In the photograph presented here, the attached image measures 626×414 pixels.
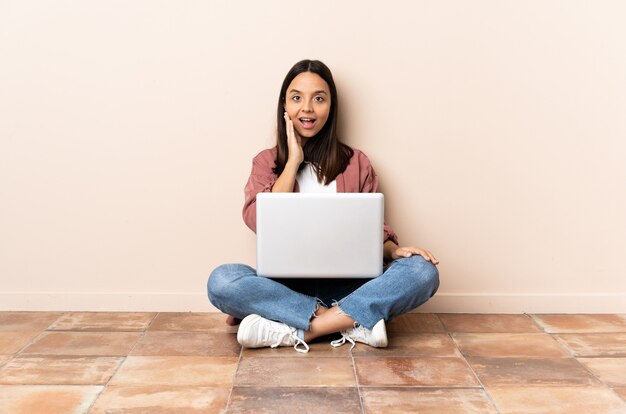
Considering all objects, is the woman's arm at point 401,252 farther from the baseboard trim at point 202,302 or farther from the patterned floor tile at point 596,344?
the patterned floor tile at point 596,344

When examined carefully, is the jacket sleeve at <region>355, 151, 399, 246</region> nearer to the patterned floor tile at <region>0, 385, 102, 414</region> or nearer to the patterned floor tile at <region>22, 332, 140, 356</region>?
the patterned floor tile at <region>22, 332, 140, 356</region>

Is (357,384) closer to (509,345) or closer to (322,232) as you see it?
(322,232)

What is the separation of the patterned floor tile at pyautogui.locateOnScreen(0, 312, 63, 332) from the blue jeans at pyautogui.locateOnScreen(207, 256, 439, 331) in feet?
2.15

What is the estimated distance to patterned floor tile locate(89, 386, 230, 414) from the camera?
1.74 m

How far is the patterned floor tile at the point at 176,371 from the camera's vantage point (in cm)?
194

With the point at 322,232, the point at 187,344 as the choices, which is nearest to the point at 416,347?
the point at 322,232

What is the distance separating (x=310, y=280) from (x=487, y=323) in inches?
26.6

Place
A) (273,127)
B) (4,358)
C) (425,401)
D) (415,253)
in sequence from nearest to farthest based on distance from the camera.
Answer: (425,401) → (4,358) → (415,253) → (273,127)

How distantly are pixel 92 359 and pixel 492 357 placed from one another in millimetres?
1209

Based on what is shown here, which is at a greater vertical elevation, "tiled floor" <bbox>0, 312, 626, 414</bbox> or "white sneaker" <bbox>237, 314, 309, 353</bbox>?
"white sneaker" <bbox>237, 314, 309, 353</bbox>

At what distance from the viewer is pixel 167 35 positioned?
2.57 m

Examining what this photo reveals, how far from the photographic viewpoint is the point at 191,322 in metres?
2.56

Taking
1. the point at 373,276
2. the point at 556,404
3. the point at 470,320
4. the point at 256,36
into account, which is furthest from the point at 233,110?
the point at 556,404

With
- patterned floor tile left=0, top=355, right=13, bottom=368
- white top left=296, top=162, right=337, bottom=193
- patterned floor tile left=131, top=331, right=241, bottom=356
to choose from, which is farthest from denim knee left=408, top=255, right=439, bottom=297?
patterned floor tile left=0, top=355, right=13, bottom=368
